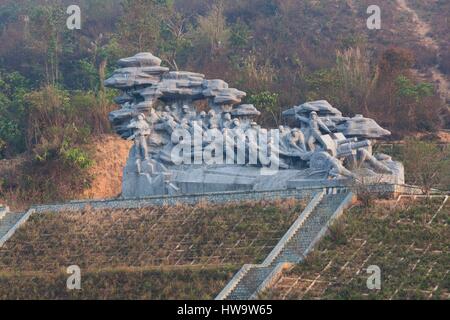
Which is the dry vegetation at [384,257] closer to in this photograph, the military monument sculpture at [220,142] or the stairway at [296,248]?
the stairway at [296,248]

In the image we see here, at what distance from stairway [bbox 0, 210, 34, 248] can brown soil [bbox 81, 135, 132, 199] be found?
1003cm

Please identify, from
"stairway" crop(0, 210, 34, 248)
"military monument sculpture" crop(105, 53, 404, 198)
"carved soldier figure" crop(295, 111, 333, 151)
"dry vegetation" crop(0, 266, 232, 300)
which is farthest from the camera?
"carved soldier figure" crop(295, 111, 333, 151)

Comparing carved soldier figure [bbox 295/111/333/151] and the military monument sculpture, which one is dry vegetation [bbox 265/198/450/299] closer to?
the military monument sculpture

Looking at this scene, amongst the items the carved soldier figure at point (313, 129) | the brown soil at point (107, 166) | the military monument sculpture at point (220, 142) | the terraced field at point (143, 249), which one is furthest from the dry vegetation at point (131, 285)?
the brown soil at point (107, 166)

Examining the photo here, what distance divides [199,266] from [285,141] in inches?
253

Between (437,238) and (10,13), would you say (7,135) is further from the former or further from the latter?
(437,238)

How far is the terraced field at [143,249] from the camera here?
36.0 m

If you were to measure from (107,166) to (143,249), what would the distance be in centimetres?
1688

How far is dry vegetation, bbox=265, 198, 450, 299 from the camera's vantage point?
111 ft

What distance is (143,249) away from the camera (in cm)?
3838

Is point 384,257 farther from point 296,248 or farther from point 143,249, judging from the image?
point 143,249

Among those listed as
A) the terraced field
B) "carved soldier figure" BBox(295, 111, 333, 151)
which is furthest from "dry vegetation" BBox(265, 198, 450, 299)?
"carved soldier figure" BBox(295, 111, 333, 151)

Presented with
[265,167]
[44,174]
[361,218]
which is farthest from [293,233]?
[44,174]

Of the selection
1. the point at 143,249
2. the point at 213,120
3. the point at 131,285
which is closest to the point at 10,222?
the point at 143,249
